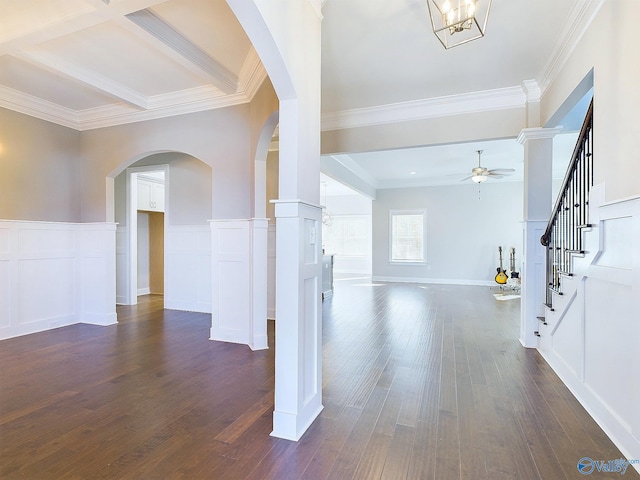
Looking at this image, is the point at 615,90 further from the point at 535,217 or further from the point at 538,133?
the point at 535,217

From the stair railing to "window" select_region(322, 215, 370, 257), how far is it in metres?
8.32

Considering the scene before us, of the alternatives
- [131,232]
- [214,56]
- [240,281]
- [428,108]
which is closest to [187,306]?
[131,232]

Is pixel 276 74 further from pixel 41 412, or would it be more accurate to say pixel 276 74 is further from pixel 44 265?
pixel 44 265

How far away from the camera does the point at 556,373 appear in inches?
114

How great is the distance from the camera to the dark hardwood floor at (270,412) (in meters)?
1.74

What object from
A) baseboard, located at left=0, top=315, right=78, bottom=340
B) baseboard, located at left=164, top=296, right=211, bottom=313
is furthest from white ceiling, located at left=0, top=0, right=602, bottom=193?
baseboard, located at left=164, top=296, right=211, bottom=313

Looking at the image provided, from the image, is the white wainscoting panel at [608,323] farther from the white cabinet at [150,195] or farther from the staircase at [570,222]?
the white cabinet at [150,195]

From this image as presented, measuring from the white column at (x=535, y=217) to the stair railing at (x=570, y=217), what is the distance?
121 millimetres

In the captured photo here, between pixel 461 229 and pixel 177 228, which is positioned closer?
pixel 177 228

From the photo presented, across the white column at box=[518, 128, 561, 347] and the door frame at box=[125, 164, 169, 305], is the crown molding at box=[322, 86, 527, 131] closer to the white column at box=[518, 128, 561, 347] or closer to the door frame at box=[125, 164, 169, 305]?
the white column at box=[518, 128, 561, 347]

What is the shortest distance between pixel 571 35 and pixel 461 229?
6831 millimetres

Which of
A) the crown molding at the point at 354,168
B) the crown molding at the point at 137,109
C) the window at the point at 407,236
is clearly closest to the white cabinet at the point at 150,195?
the crown molding at the point at 137,109

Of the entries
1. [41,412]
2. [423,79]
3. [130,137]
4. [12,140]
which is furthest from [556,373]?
[12,140]

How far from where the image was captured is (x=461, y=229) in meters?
9.08
